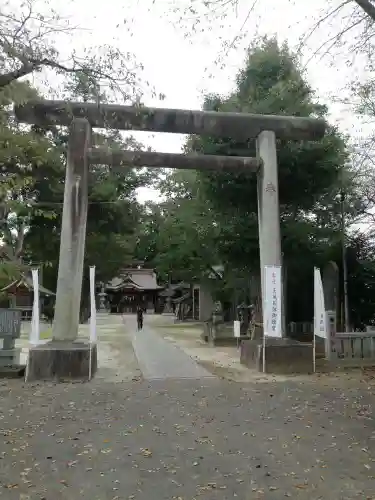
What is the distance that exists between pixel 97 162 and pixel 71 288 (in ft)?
9.60

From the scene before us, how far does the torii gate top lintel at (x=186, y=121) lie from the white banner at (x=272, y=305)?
3429 millimetres

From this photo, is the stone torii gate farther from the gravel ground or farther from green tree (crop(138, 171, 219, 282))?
green tree (crop(138, 171, 219, 282))

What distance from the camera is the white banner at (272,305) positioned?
10.6m

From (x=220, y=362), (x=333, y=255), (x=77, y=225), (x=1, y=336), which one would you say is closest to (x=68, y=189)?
(x=77, y=225)

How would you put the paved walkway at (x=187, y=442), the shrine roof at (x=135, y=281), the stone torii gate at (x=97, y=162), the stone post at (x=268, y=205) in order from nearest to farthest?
the paved walkway at (x=187, y=442), the stone torii gate at (x=97, y=162), the stone post at (x=268, y=205), the shrine roof at (x=135, y=281)

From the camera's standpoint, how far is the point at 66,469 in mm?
4504

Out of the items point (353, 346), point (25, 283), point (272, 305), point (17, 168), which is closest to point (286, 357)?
point (272, 305)

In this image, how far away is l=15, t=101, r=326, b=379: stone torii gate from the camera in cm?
971

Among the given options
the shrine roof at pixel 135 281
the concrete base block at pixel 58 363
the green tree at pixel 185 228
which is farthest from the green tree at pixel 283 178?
the shrine roof at pixel 135 281

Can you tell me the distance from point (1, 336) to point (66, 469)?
21.5ft

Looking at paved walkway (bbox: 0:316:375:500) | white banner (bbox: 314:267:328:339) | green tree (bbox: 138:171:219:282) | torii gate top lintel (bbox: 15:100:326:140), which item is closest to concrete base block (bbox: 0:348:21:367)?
paved walkway (bbox: 0:316:375:500)

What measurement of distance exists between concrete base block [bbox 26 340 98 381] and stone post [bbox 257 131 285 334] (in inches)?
169

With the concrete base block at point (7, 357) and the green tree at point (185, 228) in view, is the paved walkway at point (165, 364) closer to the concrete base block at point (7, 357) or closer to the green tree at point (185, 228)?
the concrete base block at point (7, 357)

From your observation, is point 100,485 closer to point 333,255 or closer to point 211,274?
point 333,255
